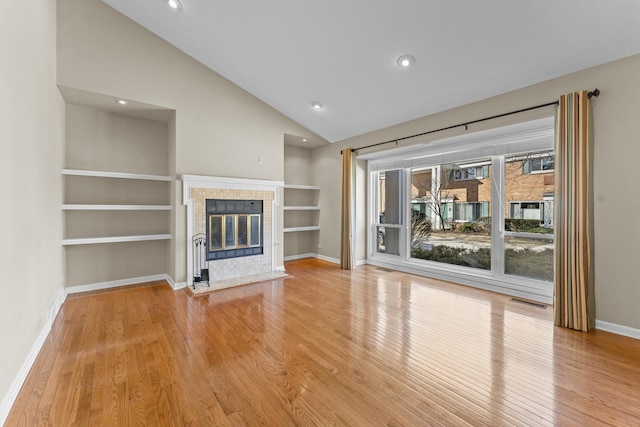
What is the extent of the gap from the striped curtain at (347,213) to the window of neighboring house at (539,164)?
270cm

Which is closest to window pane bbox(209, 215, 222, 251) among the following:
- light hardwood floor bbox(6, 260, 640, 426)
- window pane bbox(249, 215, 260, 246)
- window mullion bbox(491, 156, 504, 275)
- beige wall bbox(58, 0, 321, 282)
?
beige wall bbox(58, 0, 321, 282)

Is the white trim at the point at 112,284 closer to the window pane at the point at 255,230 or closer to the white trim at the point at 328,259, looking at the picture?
the window pane at the point at 255,230

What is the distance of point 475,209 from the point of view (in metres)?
4.16

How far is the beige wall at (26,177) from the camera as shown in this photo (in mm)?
1727

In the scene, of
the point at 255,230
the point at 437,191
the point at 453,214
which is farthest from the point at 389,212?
the point at 255,230

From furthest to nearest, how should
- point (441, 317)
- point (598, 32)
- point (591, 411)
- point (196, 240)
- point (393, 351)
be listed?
point (196, 240) → point (441, 317) → point (598, 32) → point (393, 351) → point (591, 411)

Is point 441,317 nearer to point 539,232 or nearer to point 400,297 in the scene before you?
point 400,297

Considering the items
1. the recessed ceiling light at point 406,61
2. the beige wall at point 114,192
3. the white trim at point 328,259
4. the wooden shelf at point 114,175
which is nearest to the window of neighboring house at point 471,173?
the recessed ceiling light at point 406,61

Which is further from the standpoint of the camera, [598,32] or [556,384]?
[598,32]

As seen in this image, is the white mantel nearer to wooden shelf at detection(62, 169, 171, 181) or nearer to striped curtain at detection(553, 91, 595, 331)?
wooden shelf at detection(62, 169, 171, 181)

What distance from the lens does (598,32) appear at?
7.94 ft

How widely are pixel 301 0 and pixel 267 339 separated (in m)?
3.47

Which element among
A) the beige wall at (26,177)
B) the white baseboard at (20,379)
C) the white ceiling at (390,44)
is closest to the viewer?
the white baseboard at (20,379)

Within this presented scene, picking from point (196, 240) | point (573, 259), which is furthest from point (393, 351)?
point (196, 240)
